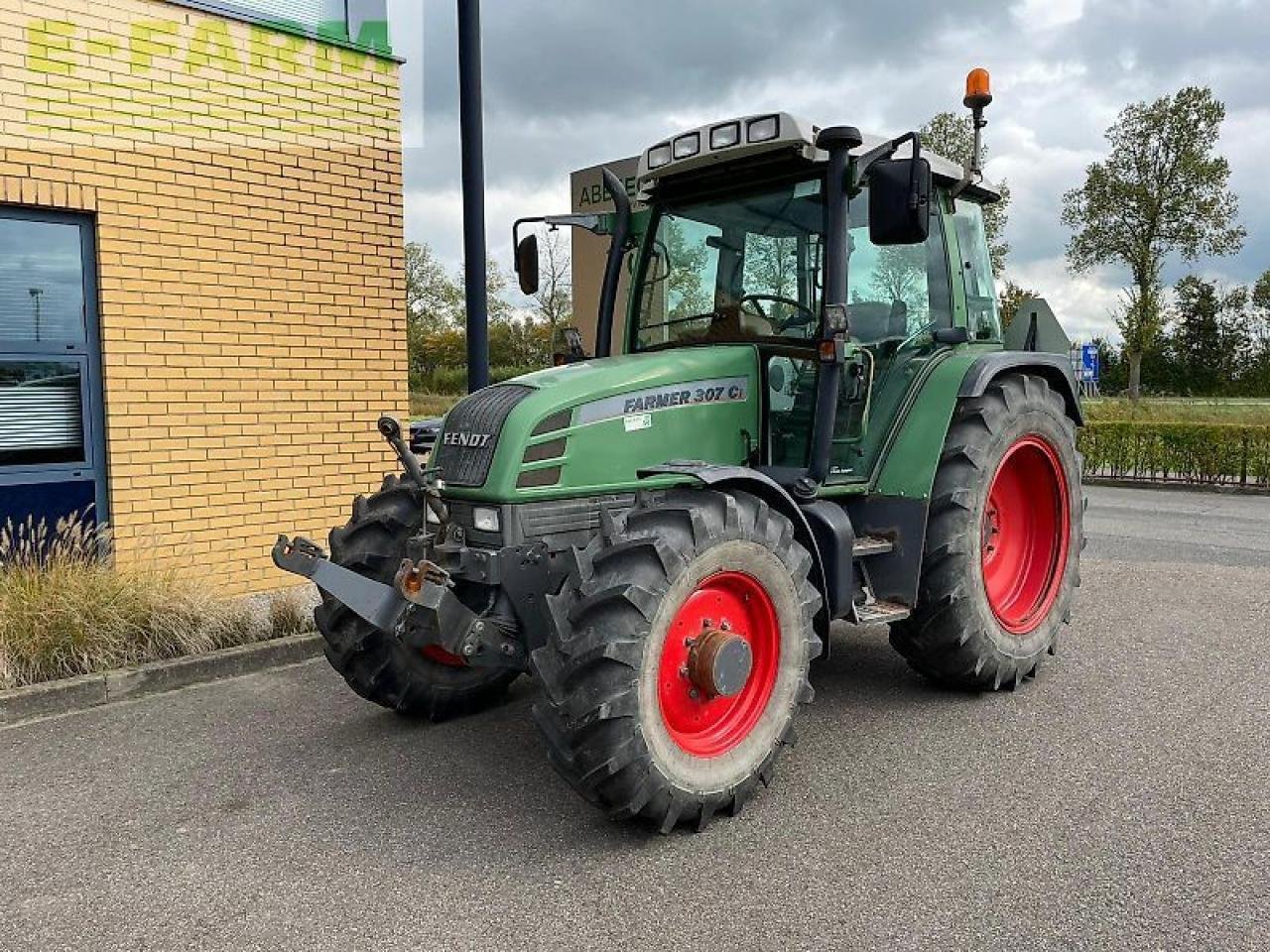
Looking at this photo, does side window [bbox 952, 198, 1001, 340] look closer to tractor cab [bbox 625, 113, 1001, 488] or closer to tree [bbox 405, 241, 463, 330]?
tractor cab [bbox 625, 113, 1001, 488]

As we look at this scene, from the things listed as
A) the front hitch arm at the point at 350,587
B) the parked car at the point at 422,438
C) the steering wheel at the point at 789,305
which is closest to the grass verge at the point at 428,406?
the parked car at the point at 422,438

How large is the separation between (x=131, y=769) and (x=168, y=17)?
474 cm

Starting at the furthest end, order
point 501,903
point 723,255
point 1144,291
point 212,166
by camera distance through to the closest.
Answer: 1. point 1144,291
2. point 212,166
3. point 723,255
4. point 501,903

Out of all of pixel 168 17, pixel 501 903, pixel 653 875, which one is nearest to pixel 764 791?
pixel 653 875

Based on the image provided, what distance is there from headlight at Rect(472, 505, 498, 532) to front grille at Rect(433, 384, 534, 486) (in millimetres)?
104

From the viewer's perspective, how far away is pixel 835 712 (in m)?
4.76

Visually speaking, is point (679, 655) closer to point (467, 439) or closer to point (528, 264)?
point (467, 439)

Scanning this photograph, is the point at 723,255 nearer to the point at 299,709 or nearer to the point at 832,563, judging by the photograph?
the point at 832,563

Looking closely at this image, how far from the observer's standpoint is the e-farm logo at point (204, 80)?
5.90 meters

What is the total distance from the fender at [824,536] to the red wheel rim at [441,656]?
1320mm

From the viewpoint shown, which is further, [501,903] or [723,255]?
[723,255]

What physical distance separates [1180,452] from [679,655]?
15.1 metres

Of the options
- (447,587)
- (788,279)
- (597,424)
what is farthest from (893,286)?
(447,587)

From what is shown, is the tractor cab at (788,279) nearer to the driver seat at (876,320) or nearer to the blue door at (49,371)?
the driver seat at (876,320)
